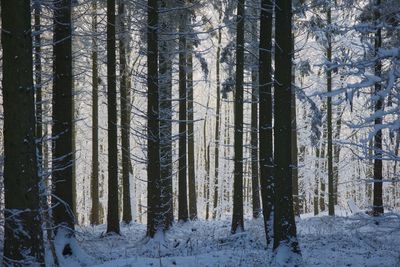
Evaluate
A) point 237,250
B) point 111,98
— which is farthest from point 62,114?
point 237,250

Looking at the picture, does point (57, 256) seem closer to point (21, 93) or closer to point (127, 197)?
point (21, 93)

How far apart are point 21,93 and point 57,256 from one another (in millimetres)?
4386

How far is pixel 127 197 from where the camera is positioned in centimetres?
1889

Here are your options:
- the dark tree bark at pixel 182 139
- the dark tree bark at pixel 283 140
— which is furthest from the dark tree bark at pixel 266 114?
the dark tree bark at pixel 182 139

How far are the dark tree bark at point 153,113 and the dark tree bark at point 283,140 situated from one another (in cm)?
388

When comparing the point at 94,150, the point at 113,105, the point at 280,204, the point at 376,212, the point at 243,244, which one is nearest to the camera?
the point at 280,204

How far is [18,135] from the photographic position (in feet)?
21.2

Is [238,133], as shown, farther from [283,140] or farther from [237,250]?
[283,140]

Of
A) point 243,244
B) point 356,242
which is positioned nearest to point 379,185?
point 356,242

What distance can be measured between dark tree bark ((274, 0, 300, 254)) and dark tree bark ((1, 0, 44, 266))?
4.76 metres

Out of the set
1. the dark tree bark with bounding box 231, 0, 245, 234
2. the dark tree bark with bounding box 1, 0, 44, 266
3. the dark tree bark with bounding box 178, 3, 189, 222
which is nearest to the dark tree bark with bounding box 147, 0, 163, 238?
the dark tree bark with bounding box 231, 0, 245, 234

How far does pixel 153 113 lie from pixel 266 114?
3.02m

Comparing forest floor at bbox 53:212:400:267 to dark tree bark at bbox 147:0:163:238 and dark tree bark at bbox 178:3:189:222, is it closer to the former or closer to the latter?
dark tree bark at bbox 147:0:163:238

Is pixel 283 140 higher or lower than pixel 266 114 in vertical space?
lower
